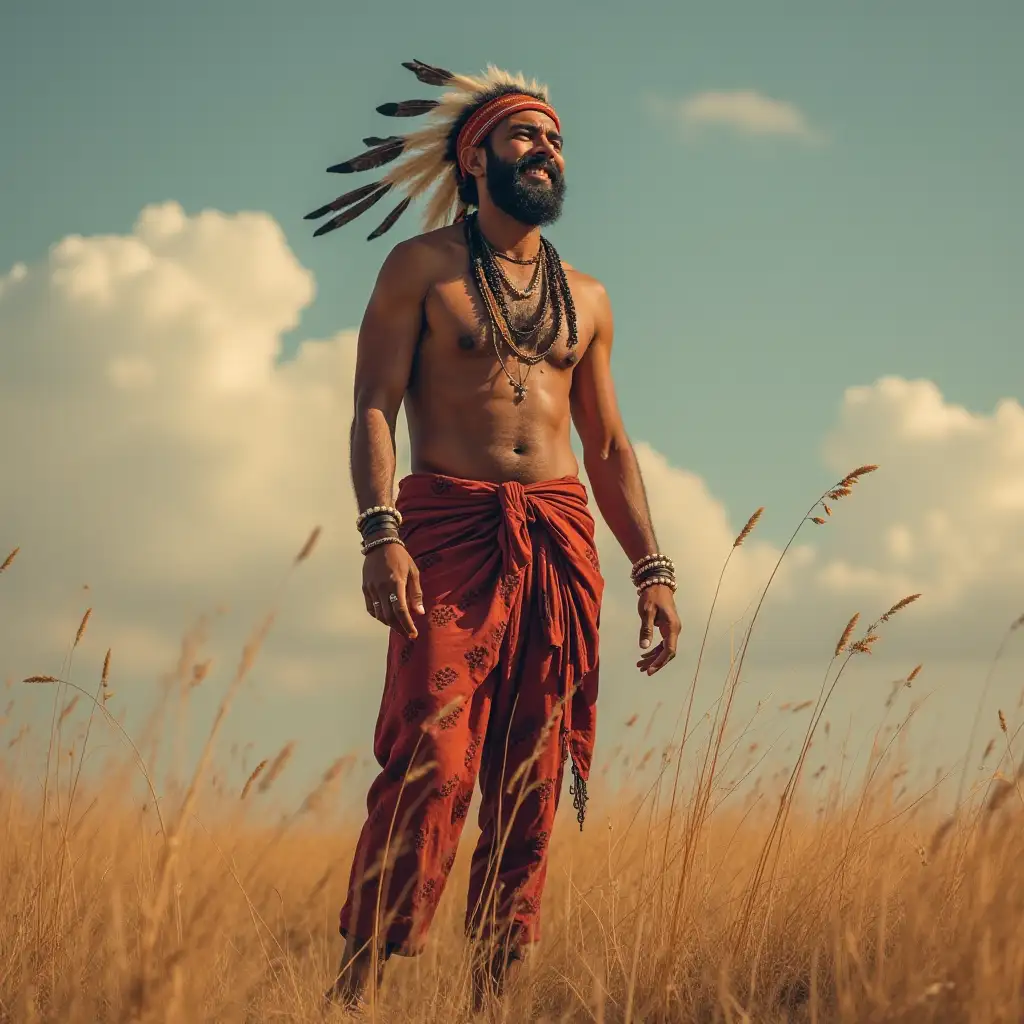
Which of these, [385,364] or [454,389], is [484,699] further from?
[385,364]

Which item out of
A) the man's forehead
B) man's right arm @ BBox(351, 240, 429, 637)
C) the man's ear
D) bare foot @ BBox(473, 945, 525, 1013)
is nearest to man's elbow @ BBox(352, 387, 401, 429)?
man's right arm @ BBox(351, 240, 429, 637)

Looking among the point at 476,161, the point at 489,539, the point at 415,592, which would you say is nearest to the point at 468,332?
the point at 489,539

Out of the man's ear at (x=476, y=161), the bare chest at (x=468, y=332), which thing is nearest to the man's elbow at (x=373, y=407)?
the bare chest at (x=468, y=332)

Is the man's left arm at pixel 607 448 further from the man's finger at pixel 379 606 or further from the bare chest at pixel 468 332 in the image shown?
the man's finger at pixel 379 606

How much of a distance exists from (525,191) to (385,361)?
0.74m

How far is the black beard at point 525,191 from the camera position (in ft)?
13.3

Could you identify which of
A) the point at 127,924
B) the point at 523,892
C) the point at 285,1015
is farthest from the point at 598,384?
the point at 127,924

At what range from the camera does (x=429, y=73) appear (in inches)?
186

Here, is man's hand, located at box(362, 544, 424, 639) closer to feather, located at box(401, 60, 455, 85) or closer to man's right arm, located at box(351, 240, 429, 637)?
man's right arm, located at box(351, 240, 429, 637)

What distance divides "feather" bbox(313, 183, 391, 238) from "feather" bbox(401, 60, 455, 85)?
0.41 metres

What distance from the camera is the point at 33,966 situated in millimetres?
3346

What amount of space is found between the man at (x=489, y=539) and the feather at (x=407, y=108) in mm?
447

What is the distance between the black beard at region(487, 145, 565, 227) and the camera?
404 centimetres

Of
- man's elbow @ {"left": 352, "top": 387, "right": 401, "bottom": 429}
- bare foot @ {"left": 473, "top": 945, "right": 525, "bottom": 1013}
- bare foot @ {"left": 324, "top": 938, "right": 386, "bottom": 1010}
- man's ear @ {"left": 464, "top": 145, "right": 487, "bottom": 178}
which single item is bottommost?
bare foot @ {"left": 324, "top": 938, "right": 386, "bottom": 1010}
